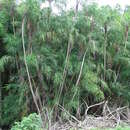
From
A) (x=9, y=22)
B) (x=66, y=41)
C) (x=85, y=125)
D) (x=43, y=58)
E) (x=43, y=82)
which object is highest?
(x=9, y=22)

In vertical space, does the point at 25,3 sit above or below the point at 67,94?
above

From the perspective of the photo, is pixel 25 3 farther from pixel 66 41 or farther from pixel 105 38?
pixel 105 38

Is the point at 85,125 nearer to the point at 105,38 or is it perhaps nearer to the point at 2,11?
the point at 105,38

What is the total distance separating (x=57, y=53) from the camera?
4969 millimetres

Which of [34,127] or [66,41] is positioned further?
[66,41]

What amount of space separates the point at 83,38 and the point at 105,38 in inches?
34.1

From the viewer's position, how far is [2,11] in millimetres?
5039

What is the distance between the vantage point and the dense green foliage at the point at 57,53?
4.68 metres

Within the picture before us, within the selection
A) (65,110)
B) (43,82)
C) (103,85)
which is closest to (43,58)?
(43,82)

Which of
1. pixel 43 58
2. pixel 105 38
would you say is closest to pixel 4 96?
pixel 43 58

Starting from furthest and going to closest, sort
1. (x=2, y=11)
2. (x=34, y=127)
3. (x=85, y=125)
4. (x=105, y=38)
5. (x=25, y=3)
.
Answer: (x=105, y=38), (x=2, y=11), (x=85, y=125), (x=25, y=3), (x=34, y=127)

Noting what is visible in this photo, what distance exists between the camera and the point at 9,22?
521 centimetres

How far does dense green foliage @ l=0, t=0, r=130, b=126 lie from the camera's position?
468 cm

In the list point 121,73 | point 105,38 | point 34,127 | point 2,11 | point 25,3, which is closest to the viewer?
point 34,127
